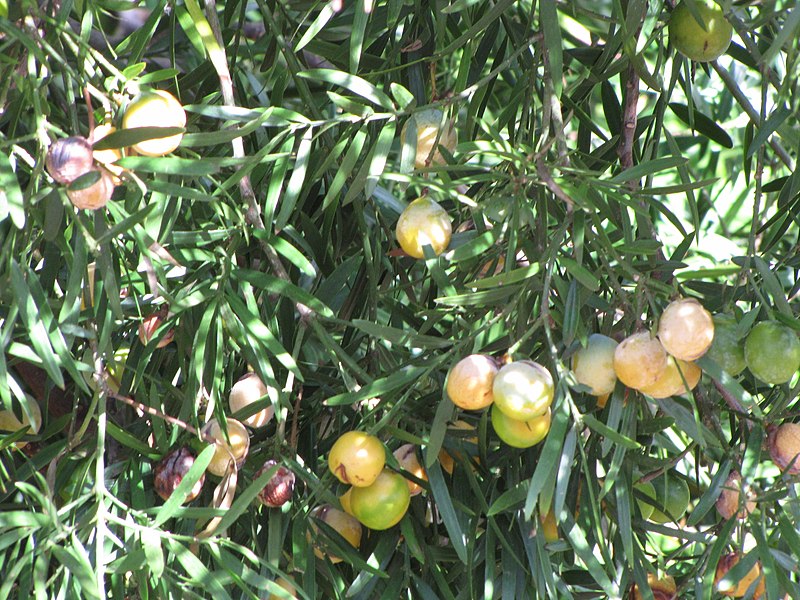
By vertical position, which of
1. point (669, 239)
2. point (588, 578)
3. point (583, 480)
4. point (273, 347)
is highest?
point (273, 347)

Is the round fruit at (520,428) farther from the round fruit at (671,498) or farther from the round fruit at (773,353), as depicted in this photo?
the round fruit at (671,498)

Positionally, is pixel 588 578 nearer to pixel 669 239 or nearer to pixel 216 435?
pixel 216 435

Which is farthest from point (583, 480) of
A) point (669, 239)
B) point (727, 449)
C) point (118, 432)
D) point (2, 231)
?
point (669, 239)

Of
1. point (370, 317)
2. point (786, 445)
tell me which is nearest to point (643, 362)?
point (786, 445)

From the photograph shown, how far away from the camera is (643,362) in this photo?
551 millimetres

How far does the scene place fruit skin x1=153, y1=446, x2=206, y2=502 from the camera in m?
0.67

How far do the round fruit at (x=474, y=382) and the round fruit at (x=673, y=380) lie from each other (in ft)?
0.30

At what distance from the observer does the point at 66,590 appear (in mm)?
597

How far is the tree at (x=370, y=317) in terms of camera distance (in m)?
0.56

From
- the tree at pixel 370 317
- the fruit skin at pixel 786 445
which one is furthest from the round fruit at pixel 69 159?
the fruit skin at pixel 786 445

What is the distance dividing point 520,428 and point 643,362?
86 millimetres

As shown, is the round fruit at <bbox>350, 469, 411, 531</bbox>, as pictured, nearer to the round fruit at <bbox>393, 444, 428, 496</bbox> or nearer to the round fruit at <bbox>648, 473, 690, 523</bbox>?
the round fruit at <bbox>393, 444, 428, 496</bbox>

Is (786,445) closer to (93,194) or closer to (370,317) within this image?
(370,317)

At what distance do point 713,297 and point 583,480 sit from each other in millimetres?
167
